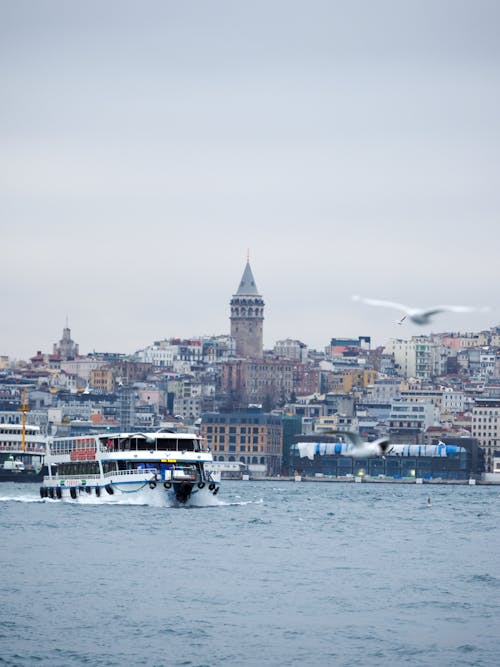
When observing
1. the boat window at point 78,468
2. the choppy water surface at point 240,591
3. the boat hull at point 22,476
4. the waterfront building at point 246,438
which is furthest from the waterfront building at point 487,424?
the choppy water surface at point 240,591

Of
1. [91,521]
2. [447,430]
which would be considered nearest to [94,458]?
[91,521]

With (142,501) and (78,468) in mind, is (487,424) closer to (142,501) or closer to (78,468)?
(78,468)

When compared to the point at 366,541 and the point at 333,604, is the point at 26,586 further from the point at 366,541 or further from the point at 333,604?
the point at 366,541

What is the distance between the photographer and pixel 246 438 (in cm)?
17275

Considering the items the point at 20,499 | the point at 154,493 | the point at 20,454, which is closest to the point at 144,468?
the point at 154,493

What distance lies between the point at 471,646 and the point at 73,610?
25.7 ft

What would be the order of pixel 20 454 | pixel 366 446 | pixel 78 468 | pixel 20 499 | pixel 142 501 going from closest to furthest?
pixel 366 446
pixel 142 501
pixel 78 468
pixel 20 499
pixel 20 454

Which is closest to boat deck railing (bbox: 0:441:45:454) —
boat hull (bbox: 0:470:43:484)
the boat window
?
boat hull (bbox: 0:470:43:484)

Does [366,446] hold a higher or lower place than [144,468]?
lower

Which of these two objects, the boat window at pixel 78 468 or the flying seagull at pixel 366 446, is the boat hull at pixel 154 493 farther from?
→ the flying seagull at pixel 366 446

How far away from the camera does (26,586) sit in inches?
1693

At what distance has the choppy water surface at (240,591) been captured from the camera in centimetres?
3575

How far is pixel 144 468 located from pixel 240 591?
27.7 m

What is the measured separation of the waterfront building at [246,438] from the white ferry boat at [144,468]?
95.4 metres
